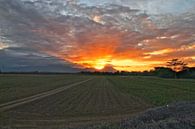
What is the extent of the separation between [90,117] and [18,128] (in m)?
5.18

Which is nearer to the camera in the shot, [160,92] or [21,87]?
[160,92]

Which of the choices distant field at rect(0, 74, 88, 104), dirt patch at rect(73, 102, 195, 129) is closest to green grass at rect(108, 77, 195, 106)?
dirt patch at rect(73, 102, 195, 129)

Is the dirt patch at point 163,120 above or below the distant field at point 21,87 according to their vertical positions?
below

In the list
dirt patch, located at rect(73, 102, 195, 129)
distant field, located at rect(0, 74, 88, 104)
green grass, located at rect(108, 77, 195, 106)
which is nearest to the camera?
dirt patch, located at rect(73, 102, 195, 129)

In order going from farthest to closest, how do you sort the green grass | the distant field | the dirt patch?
the distant field < the green grass < the dirt patch

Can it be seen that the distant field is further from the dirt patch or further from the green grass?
the dirt patch

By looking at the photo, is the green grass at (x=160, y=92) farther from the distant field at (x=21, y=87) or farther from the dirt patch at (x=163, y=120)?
the distant field at (x=21, y=87)

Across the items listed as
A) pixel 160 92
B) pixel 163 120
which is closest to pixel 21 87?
pixel 160 92

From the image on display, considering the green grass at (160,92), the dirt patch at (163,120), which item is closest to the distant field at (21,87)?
the green grass at (160,92)

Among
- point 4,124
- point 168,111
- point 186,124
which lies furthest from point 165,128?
point 4,124

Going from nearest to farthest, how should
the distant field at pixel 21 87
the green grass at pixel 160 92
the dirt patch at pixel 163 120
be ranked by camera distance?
the dirt patch at pixel 163 120 < the green grass at pixel 160 92 < the distant field at pixel 21 87

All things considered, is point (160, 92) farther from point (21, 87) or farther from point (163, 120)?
point (163, 120)

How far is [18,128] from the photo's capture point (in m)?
A: 15.2

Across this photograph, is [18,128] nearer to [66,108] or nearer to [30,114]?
[30,114]
